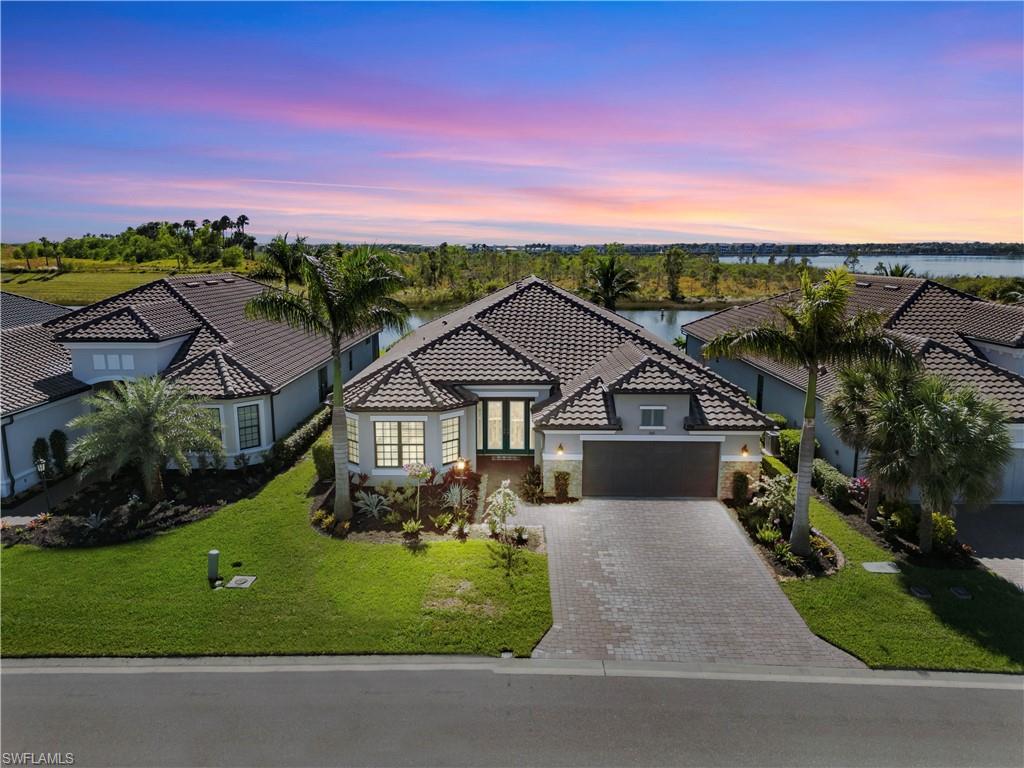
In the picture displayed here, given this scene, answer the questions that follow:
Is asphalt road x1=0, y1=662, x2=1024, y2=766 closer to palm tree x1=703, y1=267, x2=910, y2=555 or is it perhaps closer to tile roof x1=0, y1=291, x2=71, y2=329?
palm tree x1=703, y1=267, x2=910, y2=555

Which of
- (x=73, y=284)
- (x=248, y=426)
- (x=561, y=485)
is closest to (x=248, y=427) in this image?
(x=248, y=426)

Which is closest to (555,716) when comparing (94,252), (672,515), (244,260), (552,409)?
(672,515)

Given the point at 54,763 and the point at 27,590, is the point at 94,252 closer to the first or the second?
the point at 27,590

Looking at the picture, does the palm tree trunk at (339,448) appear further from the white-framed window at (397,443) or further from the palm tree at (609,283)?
the palm tree at (609,283)

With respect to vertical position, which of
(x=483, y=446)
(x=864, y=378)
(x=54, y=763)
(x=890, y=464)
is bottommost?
(x=54, y=763)

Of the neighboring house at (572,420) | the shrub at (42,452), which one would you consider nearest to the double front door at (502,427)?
the neighboring house at (572,420)
